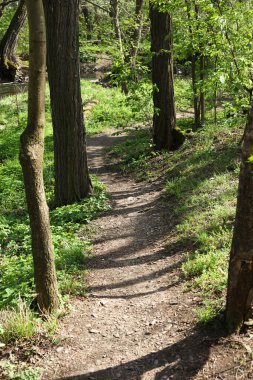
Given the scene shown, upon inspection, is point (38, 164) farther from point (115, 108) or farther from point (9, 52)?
point (9, 52)

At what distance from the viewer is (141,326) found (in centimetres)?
441

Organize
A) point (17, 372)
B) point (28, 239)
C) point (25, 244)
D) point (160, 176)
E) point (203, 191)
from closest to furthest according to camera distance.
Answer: point (17, 372) < point (25, 244) < point (28, 239) < point (203, 191) < point (160, 176)

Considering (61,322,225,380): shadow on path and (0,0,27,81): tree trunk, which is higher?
(0,0,27,81): tree trunk

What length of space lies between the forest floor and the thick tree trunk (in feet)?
14.9

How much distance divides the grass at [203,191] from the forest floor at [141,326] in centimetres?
20

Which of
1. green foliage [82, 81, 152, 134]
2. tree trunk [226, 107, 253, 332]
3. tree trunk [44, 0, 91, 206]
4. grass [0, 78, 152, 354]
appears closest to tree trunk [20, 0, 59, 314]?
grass [0, 78, 152, 354]

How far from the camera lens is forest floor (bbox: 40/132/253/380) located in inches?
145

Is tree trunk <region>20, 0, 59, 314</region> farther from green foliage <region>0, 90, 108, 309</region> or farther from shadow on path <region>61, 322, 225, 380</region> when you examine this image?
shadow on path <region>61, 322, 225, 380</region>

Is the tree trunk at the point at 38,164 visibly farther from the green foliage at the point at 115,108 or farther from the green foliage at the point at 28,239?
the green foliage at the point at 115,108

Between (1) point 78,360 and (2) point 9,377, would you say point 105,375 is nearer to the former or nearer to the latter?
(1) point 78,360

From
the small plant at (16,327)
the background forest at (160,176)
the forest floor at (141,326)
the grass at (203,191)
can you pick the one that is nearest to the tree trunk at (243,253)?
the background forest at (160,176)

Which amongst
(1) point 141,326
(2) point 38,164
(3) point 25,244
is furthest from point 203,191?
(2) point 38,164

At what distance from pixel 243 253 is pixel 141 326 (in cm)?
151

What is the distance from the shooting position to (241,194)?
3504mm
